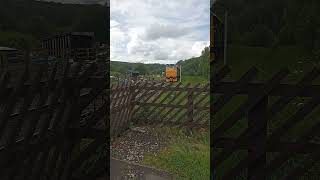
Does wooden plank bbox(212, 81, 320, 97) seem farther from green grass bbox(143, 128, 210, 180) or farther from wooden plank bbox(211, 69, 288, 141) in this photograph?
green grass bbox(143, 128, 210, 180)

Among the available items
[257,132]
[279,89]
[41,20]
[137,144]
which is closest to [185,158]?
[137,144]

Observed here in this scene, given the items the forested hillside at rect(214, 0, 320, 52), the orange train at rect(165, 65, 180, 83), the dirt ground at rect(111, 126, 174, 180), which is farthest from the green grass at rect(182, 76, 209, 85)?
the forested hillside at rect(214, 0, 320, 52)

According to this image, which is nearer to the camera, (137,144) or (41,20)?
(41,20)

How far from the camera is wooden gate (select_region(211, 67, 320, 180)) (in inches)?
65.4

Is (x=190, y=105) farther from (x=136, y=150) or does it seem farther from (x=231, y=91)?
(x=231, y=91)

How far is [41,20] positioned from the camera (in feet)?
4.92

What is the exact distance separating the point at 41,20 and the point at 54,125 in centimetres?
53

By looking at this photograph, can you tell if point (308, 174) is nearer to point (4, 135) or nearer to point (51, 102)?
point (51, 102)

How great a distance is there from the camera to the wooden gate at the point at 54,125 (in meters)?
1.37

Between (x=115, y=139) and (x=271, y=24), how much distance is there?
3040 mm

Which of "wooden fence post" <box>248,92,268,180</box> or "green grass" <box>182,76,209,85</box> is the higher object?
"green grass" <box>182,76,209,85</box>

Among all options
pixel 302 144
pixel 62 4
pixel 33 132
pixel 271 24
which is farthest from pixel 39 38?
pixel 302 144

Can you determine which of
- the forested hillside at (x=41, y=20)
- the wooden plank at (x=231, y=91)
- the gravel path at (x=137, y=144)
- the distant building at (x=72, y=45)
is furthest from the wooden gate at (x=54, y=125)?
the gravel path at (x=137, y=144)

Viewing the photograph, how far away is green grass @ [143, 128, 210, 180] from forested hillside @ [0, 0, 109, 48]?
5.51ft
